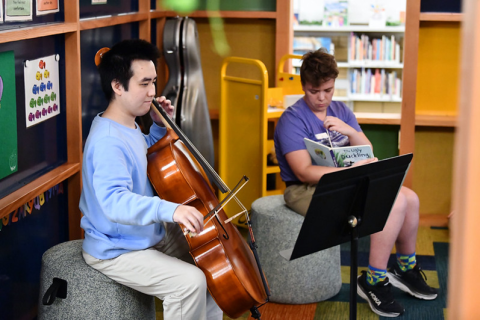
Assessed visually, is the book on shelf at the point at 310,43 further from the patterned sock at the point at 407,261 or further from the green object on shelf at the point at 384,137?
the patterned sock at the point at 407,261

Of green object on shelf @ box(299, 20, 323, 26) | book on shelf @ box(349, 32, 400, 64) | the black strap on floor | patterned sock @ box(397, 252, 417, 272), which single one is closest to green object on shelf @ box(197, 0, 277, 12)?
patterned sock @ box(397, 252, 417, 272)

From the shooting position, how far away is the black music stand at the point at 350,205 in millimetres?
1645

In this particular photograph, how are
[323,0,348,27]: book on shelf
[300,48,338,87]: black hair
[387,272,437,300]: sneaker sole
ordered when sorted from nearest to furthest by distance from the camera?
[300,48,338,87]: black hair < [387,272,437,300]: sneaker sole < [323,0,348,27]: book on shelf

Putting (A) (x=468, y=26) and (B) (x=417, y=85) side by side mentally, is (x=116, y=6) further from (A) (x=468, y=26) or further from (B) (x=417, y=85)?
(A) (x=468, y=26)

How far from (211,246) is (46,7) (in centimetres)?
108

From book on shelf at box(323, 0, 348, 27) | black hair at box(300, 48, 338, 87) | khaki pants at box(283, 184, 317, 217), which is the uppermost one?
book on shelf at box(323, 0, 348, 27)

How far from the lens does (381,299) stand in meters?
2.67

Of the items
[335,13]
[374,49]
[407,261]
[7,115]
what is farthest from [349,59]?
[7,115]

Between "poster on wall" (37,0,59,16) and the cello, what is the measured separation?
1.10ft

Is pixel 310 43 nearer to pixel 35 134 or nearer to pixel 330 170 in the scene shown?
pixel 330 170

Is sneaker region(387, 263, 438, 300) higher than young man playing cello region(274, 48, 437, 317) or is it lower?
lower

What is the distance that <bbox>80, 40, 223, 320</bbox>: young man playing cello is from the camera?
1.82 meters

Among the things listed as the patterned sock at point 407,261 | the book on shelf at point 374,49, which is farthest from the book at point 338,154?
the book on shelf at point 374,49

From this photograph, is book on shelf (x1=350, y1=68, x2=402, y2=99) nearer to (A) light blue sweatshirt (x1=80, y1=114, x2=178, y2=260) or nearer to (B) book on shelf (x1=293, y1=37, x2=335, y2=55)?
(B) book on shelf (x1=293, y1=37, x2=335, y2=55)
